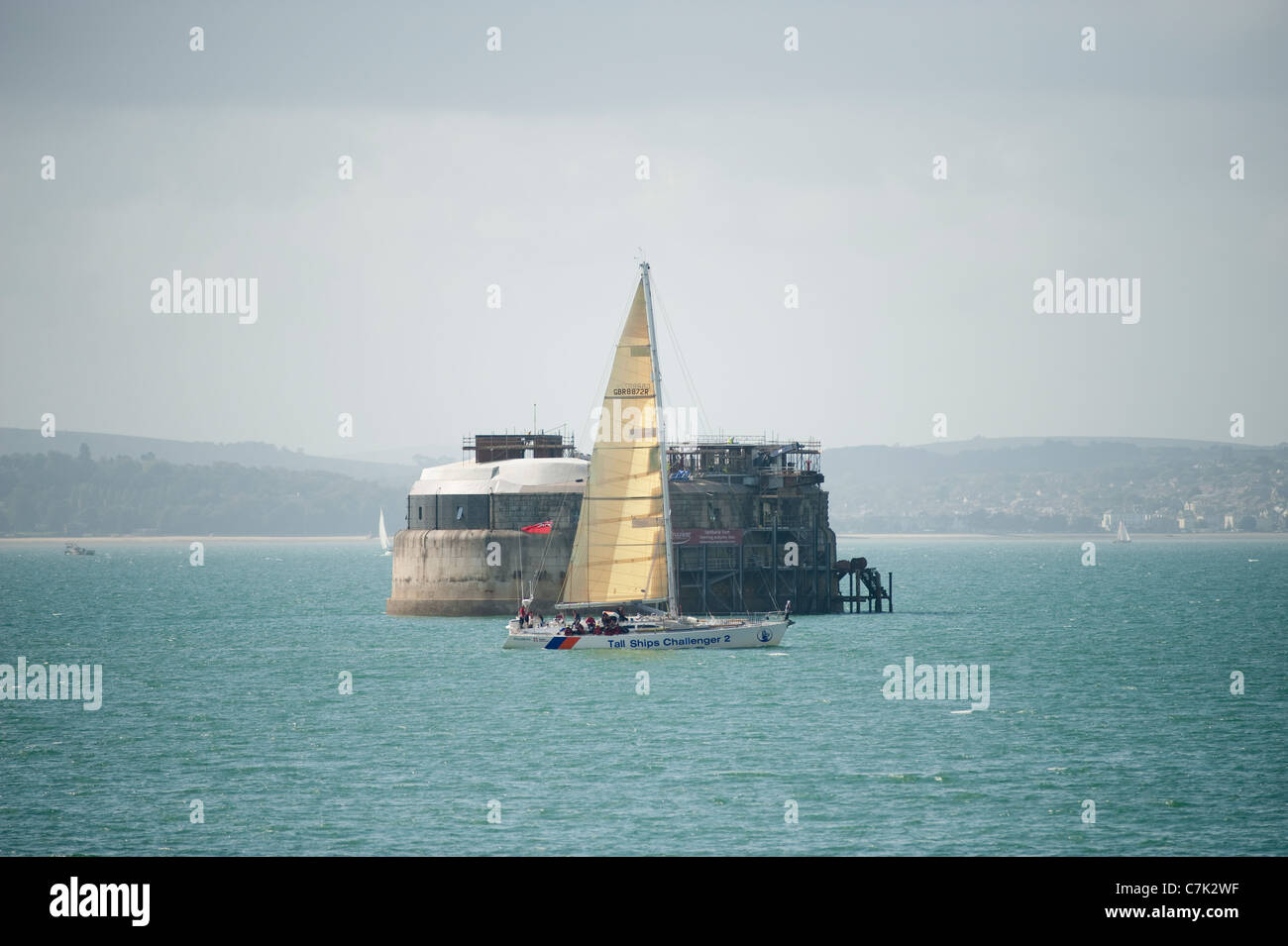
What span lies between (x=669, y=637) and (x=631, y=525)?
5140 millimetres

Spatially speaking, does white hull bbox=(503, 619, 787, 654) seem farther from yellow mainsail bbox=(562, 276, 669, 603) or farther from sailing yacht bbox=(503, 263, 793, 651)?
yellow mainsail bbox=(562, 276, 669, 603)

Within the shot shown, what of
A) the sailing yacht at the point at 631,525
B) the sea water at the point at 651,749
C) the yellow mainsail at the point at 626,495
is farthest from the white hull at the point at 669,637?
the yellow mainsail at the point at 626,495

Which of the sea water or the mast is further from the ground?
the mast

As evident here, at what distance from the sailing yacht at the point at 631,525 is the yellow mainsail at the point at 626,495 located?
0.14 ft

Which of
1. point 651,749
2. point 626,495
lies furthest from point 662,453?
point 651,749

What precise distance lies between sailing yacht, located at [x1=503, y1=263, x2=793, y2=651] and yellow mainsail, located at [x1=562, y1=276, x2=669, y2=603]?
42mm

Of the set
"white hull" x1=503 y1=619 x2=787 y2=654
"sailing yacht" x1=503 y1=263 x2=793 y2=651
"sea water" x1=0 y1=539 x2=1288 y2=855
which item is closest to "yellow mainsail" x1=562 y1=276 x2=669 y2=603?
"sailing yacht" x1=503 y1=263 x2=793 y2=651

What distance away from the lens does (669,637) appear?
69062 mm

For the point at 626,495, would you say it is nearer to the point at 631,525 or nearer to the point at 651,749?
the point at 631,525

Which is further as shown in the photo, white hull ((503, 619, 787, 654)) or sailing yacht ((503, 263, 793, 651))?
white hull ((503, 619, 787, 654))

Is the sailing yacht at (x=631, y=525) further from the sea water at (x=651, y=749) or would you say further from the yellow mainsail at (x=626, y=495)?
the sea water at (x=651, y=749)

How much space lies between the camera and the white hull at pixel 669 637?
69.2 meters

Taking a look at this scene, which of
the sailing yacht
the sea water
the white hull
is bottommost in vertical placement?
the sea water

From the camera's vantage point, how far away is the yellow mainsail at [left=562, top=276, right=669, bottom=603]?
67.8 metres
